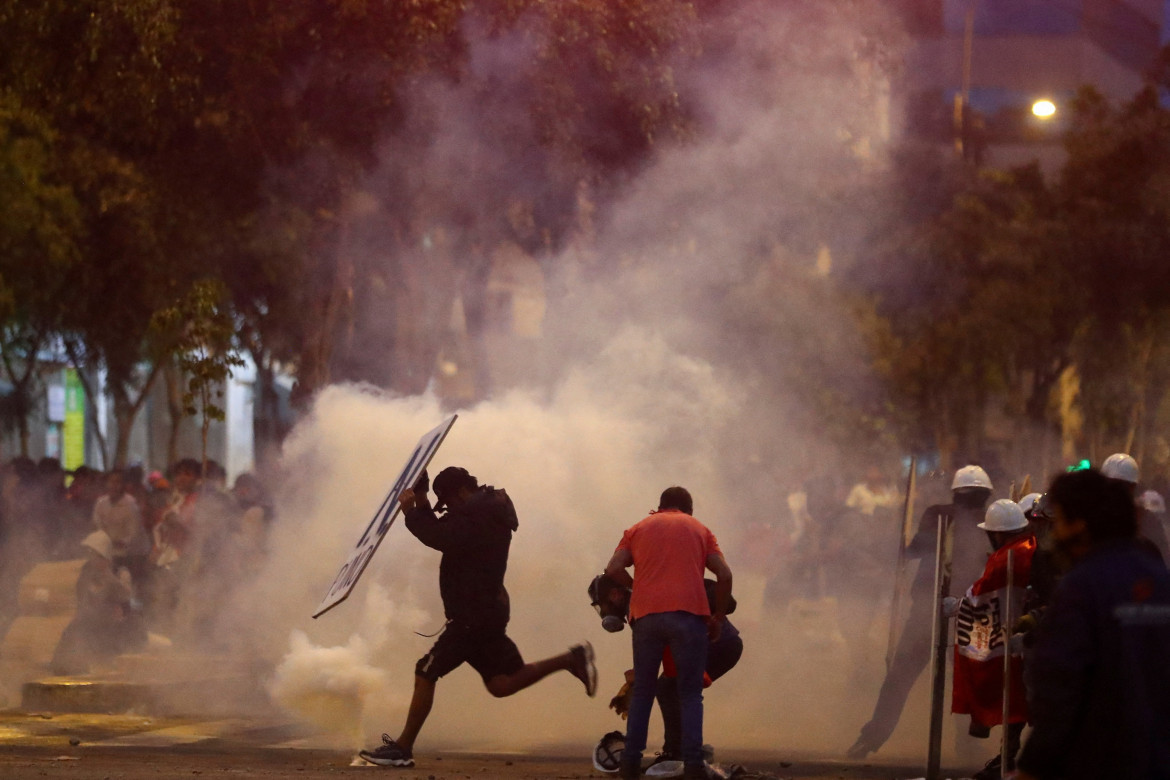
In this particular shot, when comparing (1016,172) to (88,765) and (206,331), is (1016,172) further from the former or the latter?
(88,765)

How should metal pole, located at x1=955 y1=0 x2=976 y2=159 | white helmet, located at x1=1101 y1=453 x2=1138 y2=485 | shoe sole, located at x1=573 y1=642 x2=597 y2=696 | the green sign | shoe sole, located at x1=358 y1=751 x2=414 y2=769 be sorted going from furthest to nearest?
1. the green sign
2. metal pole, located at x1=955 y1=0 x2=976 y2=159
3. shoe sole, located at x1=573 y1=642 x2=597 y2=696
4. white helmet, located at x1=1101 y1=453 x2=1138 y2=485
5. shoe sole, located at x1=358 y1=751 x2=414 y2=769

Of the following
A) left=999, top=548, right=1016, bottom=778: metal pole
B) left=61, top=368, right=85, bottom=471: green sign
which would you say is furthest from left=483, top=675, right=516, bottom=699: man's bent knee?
left=61, top=368, right=85, bottom=471: green sign

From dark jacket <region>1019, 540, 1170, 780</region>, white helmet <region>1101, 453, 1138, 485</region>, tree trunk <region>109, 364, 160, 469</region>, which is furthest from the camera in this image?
tree trunk <region>109, 364, 160, 469</region>

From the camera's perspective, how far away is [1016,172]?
27453 mm

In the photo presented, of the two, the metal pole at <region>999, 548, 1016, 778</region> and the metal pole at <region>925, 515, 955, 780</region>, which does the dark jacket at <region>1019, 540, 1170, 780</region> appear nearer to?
the metal pole at <region>999, 548, 1016, 778</region>

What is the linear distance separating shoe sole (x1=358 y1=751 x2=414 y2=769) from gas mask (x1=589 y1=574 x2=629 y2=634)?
110cm

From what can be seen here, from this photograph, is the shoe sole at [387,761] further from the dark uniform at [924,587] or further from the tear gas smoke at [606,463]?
the dark uniform at [924,587]

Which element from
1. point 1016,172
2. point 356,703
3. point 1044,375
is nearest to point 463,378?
point 356,703

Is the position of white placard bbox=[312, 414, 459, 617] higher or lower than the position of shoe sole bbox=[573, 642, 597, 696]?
higher

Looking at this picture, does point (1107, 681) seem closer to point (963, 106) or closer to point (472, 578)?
point (472, 578)

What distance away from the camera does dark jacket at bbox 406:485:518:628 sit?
743 cm

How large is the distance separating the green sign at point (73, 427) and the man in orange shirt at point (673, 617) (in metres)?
36.6

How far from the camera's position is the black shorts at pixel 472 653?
7.52 meters

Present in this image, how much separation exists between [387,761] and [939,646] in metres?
2.45
